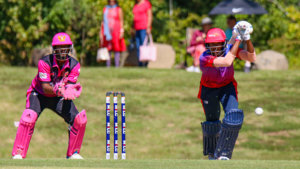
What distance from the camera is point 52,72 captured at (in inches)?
396

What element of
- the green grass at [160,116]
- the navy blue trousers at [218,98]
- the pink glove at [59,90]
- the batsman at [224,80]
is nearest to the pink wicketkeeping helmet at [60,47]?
the pink glove at [59,90]

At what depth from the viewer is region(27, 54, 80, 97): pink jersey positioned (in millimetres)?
9938

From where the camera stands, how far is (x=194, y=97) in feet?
54.2

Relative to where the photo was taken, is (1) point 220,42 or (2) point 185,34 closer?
(1) point 220,42

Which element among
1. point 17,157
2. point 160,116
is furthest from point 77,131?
point 160,116

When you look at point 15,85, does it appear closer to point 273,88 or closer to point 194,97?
point 194,97

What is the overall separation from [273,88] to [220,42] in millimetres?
7557

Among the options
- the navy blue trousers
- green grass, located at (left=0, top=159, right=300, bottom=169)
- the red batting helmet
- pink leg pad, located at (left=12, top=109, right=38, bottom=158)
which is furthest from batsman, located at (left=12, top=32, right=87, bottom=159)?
the red batting helmet

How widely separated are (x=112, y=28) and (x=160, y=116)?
430 centimetres

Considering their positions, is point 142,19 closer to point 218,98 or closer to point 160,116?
point 160,116

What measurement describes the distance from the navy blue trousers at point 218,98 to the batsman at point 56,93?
1.75 metres

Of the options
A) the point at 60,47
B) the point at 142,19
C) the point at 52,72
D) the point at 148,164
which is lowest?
the point at 148,164

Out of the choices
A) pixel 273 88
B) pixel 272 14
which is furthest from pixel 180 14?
pixel 273 88

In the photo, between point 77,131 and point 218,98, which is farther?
point 77,131
